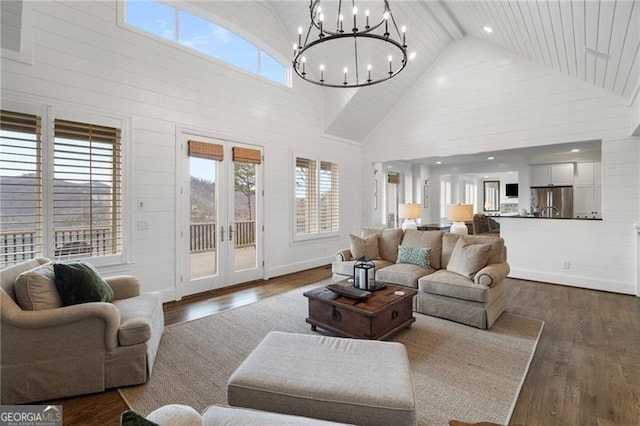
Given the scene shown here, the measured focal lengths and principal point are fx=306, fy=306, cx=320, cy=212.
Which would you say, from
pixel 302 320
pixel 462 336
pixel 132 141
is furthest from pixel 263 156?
pixel 462 336

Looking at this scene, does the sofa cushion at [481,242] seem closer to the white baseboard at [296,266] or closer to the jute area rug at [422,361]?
the jute area rug at [422,361]

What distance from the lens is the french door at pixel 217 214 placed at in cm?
454

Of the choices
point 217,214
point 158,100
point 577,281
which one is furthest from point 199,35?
point 577,281

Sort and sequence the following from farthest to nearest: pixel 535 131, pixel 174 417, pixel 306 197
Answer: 1. pixel 306 197
2. pixel 535 131
3. pixel 174 417

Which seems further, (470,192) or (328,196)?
(470,192)

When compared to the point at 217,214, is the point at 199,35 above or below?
above

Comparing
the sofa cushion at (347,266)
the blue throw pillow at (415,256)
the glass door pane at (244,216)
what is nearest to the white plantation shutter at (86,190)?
the glass door pane at (244,216)

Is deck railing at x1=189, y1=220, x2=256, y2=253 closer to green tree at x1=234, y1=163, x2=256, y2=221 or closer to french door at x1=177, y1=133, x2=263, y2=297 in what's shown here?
french door at x1=177, y1=133, x2=263, y2=297

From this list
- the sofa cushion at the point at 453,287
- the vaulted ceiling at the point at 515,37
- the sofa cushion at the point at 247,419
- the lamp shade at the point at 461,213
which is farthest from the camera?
the lamp shade at the point at 461,213

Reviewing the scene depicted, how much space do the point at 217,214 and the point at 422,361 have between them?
359 cm

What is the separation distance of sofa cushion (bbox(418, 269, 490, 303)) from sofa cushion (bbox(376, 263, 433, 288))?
13 centimetres

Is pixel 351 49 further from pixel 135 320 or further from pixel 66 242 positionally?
Answer: pixel 135 320

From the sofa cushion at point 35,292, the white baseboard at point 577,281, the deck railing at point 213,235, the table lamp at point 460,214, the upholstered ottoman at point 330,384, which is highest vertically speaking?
the table lamp at point 460,214

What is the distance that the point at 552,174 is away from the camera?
7.78 meters
